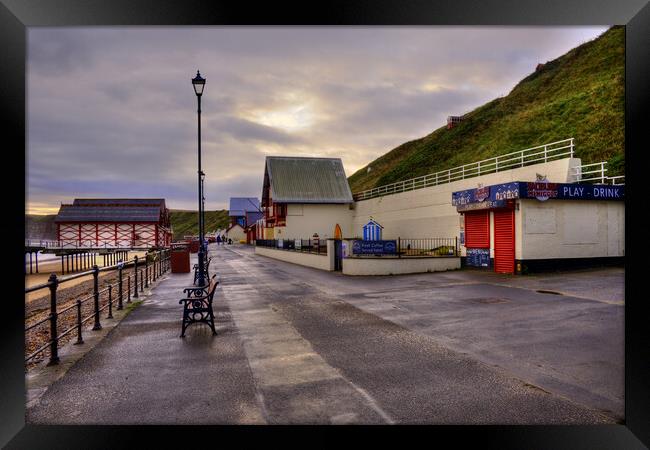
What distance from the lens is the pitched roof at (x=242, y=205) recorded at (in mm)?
98450

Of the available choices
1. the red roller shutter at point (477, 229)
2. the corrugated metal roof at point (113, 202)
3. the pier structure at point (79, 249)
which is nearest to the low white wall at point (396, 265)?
the red roller shutter at point (477, 229)

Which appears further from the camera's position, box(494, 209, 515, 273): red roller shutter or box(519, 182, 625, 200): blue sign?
box(494, 209, 515, 273): red roller shutter

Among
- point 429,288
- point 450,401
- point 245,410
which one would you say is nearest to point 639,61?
point 450,401

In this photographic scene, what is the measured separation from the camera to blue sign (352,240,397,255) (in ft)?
67.8

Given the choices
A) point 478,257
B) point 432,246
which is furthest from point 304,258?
point 478,257

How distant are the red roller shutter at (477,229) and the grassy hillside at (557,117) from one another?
327 inches

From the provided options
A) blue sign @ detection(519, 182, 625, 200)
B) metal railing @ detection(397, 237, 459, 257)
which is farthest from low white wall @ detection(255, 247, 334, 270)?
blue sign @ detection(519, 182, 625, 200)

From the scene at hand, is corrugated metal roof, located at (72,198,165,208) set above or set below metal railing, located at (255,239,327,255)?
above

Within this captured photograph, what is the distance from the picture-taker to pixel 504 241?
61.0 feet

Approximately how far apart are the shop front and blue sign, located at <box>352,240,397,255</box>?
4.77m

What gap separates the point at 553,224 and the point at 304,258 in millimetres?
15444

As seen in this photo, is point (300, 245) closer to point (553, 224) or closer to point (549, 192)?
point (553, 224)

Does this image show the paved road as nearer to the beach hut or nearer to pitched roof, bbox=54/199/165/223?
the beach hut

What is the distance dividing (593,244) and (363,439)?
18346mm
